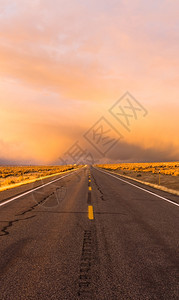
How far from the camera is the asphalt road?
107 inches

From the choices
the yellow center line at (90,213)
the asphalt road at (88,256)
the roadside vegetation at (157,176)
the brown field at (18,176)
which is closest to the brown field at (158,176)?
the roadside vegetation at (157,176)

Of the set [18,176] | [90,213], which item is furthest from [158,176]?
[18,176]

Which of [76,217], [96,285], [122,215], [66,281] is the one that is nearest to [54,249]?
[66,281]

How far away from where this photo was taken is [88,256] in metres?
3.74

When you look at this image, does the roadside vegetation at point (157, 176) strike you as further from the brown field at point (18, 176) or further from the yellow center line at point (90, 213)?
the brown field at point (18, 176)

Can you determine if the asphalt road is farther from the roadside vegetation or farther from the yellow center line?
the roadside vegetation

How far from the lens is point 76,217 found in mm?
6594

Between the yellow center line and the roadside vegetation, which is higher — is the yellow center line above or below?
above

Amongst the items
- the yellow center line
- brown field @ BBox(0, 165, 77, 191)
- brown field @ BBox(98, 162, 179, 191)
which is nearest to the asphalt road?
the yellow center line

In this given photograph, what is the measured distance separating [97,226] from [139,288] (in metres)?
2.89

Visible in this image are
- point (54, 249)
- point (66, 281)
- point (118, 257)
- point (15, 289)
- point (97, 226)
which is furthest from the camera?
point (97, 226)

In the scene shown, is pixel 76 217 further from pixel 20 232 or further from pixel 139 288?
pixel 139 288

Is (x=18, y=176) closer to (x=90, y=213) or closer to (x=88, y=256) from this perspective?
(x=90, y=213)

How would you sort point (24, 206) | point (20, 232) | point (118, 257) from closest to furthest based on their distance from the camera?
1. point (118, 257)
2. point (20, 232)
3. point (24, 206)
